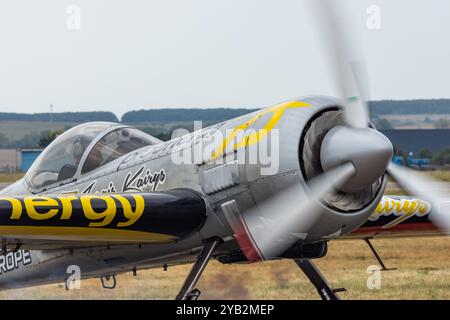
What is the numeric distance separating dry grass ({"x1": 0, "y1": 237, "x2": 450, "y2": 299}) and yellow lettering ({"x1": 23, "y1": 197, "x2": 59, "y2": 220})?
2264mm

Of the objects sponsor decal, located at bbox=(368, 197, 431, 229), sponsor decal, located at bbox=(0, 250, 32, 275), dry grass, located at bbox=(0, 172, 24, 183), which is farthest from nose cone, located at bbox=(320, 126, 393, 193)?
dry grass, located at bbox=(0, 172, 24, 183)

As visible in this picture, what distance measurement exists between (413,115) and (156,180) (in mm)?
45363

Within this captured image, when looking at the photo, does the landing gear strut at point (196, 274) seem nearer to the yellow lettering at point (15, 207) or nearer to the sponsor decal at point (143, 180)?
the sponsor decal at point (143, 180)

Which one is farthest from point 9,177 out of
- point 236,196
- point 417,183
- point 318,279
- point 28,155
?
point 417,183

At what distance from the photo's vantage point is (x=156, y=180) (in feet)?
28.9

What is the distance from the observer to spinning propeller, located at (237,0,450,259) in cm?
729

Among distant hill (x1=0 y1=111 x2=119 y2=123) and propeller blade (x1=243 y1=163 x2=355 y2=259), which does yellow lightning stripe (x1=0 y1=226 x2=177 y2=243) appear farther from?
distant hill (x1=0 y1=111 x2=119 y2=123)

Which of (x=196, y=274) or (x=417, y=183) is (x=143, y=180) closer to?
(x=196, y=274)

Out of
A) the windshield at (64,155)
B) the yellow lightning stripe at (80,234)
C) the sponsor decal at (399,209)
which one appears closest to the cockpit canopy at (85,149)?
the windshield at (64,155)

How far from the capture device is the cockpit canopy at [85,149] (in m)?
9.83

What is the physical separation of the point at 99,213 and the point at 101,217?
0.04 metres

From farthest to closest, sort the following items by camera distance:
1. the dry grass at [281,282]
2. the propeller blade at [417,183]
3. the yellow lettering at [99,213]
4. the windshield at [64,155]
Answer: the dry grass at [281,282] → the windshield at [64,155] → the propeller blade at [417,183] → the yellow lettering at [99,213]
